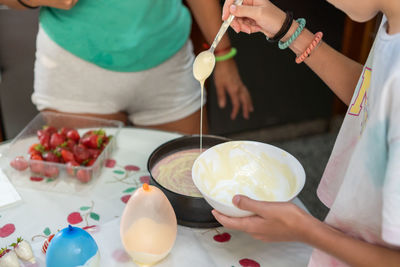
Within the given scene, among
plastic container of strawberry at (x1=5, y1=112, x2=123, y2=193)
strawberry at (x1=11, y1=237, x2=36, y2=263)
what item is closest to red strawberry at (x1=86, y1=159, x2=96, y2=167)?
plastic container of strawberry at (x1=5, y1=112, x2=123, y2=193)

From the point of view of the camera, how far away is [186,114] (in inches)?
64.4

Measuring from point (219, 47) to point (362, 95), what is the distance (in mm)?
794

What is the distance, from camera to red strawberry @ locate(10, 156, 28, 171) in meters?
1.20

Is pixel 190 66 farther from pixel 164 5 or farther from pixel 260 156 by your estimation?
pixel 260 156

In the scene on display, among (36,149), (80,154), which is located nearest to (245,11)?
(80,154)

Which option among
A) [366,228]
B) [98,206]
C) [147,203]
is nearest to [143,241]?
[147,203]

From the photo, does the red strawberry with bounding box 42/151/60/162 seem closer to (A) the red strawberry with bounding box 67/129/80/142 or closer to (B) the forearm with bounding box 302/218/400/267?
(A) the red strawberry with bounding box 67/129/80/142

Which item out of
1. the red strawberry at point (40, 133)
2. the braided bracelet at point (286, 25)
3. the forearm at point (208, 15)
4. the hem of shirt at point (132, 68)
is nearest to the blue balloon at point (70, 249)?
the red strawberry at point (40, 133)

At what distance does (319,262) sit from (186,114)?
2.97 ft

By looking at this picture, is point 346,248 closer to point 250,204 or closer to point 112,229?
point 250,204

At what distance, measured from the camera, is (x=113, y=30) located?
142 cm

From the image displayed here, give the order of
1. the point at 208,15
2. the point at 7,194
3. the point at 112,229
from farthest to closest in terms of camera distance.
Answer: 1. the point at 208,15
2. the point at 7,194
3. the point at 112,229

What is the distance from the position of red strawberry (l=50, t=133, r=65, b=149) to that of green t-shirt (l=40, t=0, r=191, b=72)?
0.31 meters

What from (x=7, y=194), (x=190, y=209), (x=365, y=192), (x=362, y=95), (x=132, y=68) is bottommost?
(x=7, y=194)
